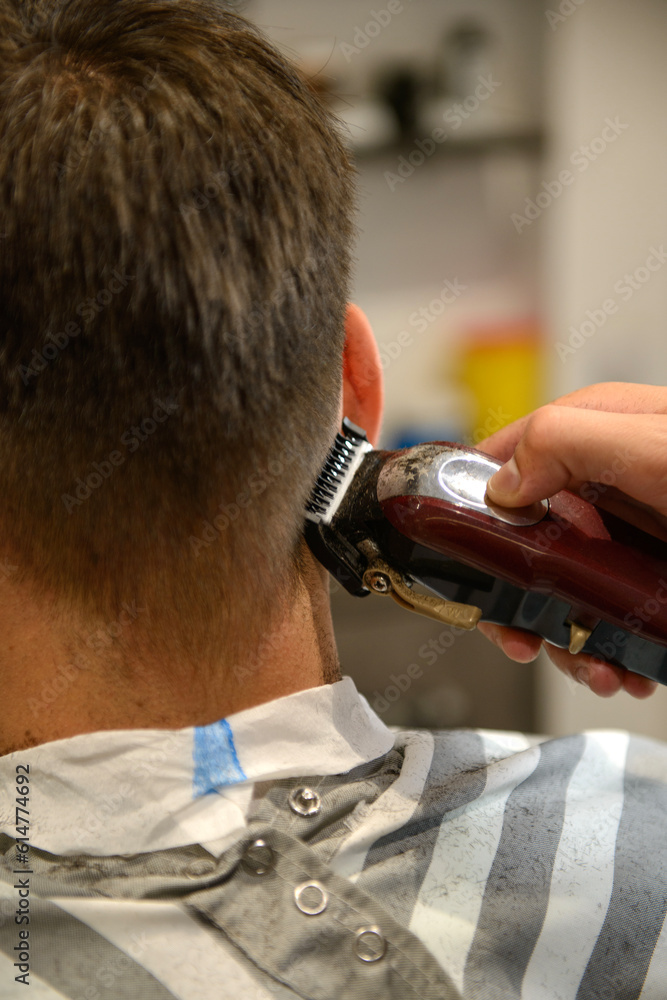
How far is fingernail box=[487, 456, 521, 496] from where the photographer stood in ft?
2.18

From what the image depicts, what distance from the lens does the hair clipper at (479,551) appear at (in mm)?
672

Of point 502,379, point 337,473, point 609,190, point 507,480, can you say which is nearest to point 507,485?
point 507,480

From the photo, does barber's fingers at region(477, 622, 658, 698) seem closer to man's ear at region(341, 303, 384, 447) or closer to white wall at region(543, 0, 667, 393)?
man's ear at region(341, 303, 384, 447)

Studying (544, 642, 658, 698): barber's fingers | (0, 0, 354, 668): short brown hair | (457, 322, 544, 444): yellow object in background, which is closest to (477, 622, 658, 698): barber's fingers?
(544, 642, 658, 698): barber's fingers

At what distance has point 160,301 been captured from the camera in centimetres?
56

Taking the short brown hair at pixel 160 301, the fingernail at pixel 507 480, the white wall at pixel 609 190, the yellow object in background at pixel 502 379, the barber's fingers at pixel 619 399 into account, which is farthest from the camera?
the yellow object in background at pixel 502 379

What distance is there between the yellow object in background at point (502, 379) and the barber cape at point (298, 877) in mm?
1454

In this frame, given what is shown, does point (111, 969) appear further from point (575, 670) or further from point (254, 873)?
point (575, 670)

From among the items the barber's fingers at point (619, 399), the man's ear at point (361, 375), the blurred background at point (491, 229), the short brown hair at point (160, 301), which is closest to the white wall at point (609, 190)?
the blurred background at point (491, 229)

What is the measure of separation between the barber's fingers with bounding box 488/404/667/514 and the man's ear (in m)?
0.17

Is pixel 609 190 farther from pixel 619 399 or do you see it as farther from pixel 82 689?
pixel 82 689

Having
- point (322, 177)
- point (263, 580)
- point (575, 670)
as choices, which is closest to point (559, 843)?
point (575, 670)

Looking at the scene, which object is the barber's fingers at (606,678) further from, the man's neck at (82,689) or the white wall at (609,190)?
the white wall at (609,190)

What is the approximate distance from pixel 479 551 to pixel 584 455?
0.38 feet
